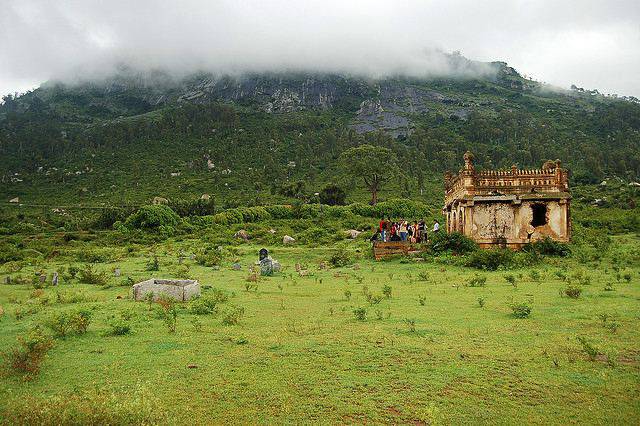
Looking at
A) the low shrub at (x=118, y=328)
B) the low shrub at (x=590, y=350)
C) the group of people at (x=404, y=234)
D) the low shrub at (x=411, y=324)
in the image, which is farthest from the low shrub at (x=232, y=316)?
the group of people at (x=404, y=234)

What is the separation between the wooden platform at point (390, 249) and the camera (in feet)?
83.0

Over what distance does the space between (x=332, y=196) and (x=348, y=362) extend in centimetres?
5823

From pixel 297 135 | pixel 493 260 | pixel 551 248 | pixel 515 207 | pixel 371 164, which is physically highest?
→ pixel 297 135

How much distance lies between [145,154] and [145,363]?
9004 centimetres

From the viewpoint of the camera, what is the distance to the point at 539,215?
25.6 meters

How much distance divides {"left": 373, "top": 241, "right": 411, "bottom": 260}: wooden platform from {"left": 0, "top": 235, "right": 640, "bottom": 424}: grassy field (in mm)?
10119

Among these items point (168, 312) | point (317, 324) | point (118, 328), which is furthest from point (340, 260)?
point (118, 328)

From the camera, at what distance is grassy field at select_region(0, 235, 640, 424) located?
20.4 feet

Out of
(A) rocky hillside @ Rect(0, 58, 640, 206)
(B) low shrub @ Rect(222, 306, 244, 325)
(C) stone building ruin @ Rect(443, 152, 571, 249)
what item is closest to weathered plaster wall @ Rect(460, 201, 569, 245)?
(C) stone building ruin @ Rect(443, 152, 571, 249)

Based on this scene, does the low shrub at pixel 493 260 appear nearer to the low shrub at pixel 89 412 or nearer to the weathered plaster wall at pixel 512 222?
the weathered plaster wall at pixel 512 222

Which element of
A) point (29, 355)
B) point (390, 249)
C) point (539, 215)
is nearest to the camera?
point (29, 355)

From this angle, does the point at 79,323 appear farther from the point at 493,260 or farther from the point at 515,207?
the point at 515,207

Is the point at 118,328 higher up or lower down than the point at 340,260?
lower down

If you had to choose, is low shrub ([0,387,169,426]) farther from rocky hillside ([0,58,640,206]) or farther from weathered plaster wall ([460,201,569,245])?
rocky hillside ([0,58,640,206])
